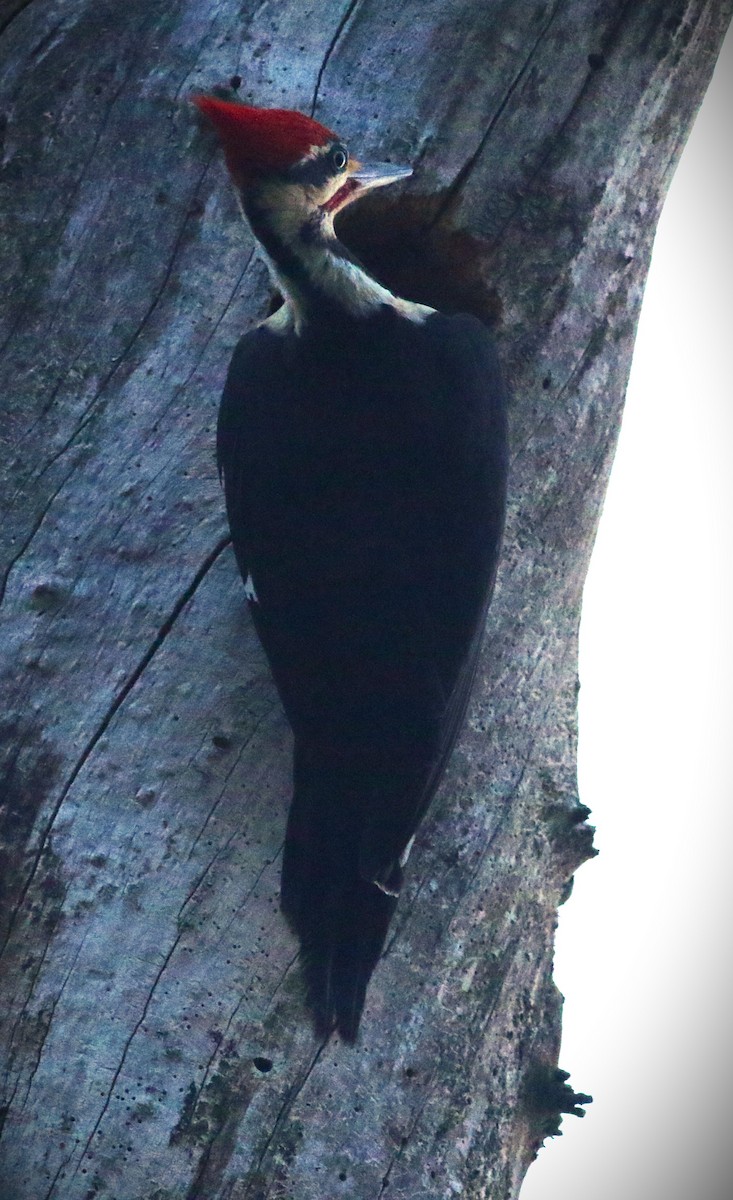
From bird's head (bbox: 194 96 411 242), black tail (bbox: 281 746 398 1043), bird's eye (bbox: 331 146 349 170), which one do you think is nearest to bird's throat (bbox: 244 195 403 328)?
bird's head (bbox: 194 96 411 242)

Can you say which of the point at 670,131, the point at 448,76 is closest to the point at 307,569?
the point at 448,76

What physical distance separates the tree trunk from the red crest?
8.4 inches

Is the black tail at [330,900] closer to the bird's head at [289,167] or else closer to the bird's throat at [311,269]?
the bird's throat at [311,269]

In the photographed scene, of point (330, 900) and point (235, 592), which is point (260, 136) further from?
point (330, 900)

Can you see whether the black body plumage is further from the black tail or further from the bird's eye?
the bird's eye

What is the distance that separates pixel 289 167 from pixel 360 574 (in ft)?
2.45

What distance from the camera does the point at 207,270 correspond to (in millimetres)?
2477

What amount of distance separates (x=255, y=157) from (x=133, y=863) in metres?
1.27

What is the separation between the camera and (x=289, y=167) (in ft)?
7.53

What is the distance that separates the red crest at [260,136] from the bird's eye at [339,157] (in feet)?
0.09

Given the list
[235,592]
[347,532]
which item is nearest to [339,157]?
[347,532]

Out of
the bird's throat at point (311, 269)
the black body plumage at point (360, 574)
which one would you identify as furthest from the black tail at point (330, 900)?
the bird's throat at point (311, 269)

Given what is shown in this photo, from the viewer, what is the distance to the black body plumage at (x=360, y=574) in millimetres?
2176

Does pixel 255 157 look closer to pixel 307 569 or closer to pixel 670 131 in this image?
pixel 307 569
